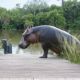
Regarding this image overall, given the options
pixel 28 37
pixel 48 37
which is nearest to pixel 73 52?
pixel 48 37

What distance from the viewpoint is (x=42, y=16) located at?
45.3 meters

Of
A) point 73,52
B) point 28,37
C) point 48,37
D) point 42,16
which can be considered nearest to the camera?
point 73,52

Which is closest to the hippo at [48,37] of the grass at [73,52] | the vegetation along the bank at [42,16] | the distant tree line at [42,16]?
the grass at [73,52]

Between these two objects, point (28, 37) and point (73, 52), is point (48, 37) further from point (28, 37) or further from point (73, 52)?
point (73, 52)

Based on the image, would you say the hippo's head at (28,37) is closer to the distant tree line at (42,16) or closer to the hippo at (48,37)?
the hippo at (48,37)

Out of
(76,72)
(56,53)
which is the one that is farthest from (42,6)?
(76,72)

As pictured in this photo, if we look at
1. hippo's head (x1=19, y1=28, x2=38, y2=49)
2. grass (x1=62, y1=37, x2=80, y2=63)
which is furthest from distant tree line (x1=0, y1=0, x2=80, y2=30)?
grass (x1=62, y1=37, x2=80, y2=63)

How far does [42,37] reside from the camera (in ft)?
29.7

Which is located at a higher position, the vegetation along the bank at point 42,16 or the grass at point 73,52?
the grass at point 73,52

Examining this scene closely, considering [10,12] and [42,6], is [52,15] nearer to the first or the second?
A: [42,6]

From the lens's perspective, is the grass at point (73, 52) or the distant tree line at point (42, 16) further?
the distant tree line at point (42, 16)

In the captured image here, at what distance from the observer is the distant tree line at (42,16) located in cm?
4142

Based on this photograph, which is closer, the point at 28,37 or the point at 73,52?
the point at 73,52

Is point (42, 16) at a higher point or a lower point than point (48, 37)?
lower
